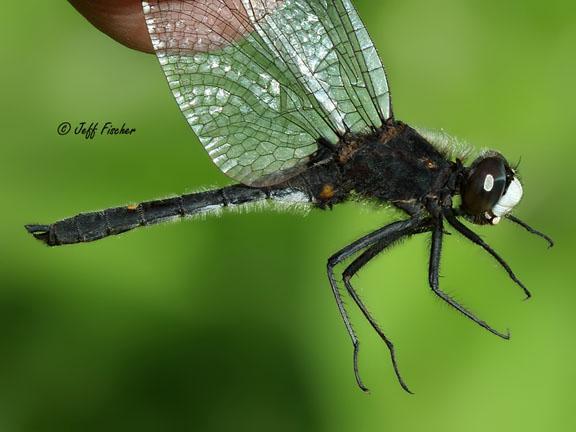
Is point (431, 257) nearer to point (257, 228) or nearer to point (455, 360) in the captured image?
point (455, 360)

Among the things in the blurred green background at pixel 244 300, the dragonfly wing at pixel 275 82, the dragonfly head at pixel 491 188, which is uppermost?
the dragonfly wing at pixel 275 82

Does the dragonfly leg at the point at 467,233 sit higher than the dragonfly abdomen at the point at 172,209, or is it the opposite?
the dragonfly abdomen at the point at 172,209

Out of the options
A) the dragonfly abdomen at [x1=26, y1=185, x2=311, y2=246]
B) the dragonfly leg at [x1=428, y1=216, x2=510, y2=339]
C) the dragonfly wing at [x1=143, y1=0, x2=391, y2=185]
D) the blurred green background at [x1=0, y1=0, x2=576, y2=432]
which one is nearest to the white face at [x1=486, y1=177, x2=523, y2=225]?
the dragonfly leg at [x1=428, y1=216, x2=510, y2=339]

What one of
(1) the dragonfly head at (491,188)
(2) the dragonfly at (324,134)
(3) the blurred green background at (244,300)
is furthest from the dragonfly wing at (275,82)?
(3) the blurred green background at (244,300)

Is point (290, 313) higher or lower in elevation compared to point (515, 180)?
lower

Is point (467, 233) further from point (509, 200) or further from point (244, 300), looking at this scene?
point (244, 300)

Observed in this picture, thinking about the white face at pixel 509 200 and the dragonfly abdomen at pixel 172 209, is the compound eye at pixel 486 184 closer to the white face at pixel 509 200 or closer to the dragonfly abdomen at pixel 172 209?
the white face at pixel 509 200

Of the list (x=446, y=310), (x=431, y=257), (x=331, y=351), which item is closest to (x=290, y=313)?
(x=331, y=351)
